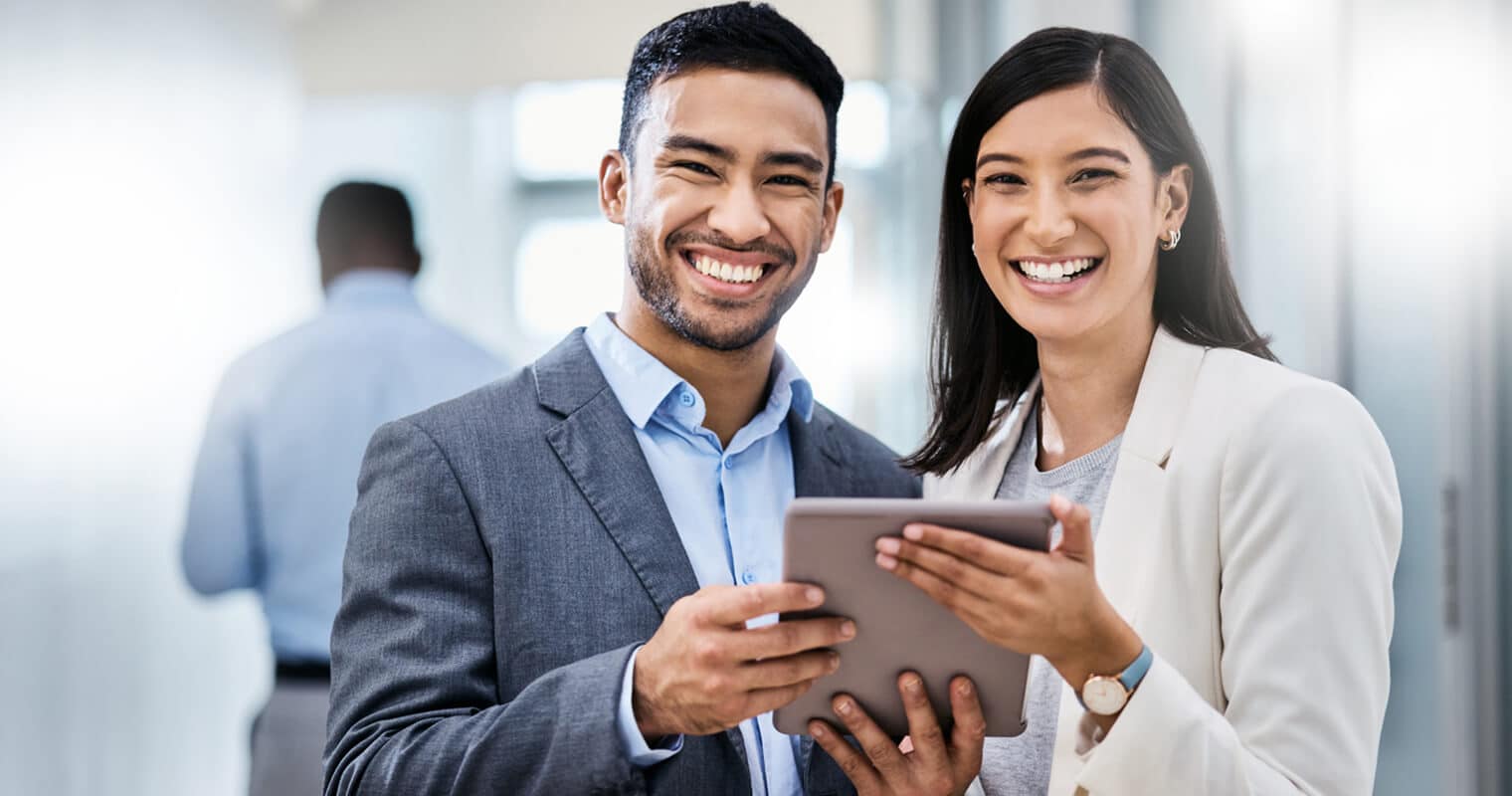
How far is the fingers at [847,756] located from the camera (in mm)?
1336

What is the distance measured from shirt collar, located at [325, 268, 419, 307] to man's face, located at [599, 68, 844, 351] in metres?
1.66

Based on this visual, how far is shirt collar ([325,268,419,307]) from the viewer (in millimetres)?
3199

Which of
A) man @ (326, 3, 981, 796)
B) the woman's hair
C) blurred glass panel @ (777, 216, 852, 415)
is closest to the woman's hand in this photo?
man @ (326, 3, 981, 796)

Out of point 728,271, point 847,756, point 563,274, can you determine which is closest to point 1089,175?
point 728,271

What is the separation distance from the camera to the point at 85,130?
3.52 meters

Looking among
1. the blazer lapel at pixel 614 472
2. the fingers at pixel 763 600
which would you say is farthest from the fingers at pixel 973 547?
the blazer lapel at pixel 614 472

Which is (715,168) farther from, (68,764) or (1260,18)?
(68,764)

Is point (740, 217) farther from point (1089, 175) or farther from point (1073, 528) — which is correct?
Result: point (1073, 528)

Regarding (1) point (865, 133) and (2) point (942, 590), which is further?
(1) point (865, 133)

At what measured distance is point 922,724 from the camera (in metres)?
1.29

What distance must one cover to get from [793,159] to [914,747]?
2.44ft

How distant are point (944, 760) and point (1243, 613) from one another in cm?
32

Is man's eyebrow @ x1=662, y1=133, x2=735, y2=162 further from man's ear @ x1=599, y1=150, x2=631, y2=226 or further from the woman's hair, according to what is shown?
the woman's hair

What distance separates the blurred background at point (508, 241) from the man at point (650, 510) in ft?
2.34
